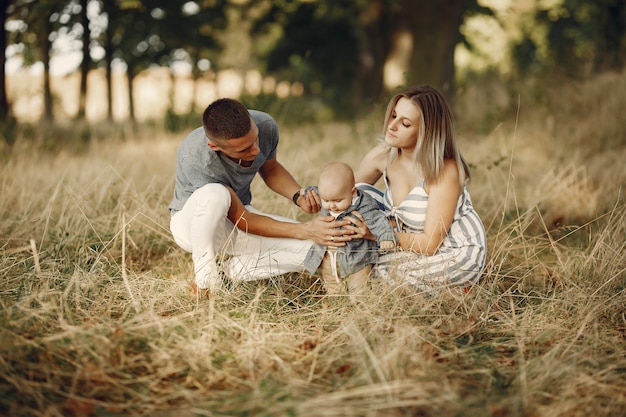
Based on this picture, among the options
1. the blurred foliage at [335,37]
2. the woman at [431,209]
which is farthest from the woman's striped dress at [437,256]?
the blurred foliage at [335,37]

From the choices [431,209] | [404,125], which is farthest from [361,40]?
[431,209]

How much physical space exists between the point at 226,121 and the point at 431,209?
1273 millimetres

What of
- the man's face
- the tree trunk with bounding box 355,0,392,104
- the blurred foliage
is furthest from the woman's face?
the tree trunk with bounding box 355,0,392,104

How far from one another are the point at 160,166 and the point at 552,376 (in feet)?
15.5

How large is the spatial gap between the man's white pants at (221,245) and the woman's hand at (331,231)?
0.74 ft

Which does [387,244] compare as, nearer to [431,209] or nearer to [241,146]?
[431,209]

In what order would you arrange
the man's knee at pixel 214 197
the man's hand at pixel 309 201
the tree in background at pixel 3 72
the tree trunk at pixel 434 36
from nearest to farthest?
the man's knee at pixel 214 197
the man's hand at pixel 309 201
the tree in background at pixel 3 72
the tree trunk at pixel 434 36

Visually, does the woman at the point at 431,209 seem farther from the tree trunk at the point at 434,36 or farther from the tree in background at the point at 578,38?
the tree in background at the point at 578,38

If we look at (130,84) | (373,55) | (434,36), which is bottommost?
(130,84)

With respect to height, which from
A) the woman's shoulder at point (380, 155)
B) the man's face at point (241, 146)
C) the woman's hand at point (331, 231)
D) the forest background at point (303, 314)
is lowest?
the forest background at point (303, 314)

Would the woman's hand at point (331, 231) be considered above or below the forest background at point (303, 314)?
above

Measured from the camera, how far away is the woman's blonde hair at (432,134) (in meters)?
3.18

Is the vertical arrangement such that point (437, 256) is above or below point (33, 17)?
below

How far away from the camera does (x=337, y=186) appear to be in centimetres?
304
